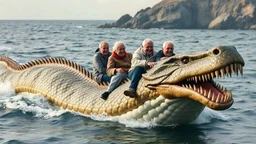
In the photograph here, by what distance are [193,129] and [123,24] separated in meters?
131

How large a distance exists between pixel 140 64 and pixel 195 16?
133603 millimetres

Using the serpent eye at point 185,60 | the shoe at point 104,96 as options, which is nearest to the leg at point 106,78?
the shoe at point 104,96

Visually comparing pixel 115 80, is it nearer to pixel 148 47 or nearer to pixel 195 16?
pixel 148 47

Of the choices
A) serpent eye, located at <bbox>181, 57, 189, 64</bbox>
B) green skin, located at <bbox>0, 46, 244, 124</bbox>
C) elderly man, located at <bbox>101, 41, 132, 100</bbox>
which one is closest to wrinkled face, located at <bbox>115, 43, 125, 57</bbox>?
elderly man, located at <bbox>101, 41, 132, 100</bbox>

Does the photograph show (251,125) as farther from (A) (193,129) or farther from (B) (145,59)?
(B) (145,59)

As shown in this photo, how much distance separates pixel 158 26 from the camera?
436ft

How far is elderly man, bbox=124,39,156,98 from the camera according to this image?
32.8 feet

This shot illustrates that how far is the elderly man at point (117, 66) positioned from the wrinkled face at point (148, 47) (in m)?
0.69

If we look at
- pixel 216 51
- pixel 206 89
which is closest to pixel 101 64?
pixel 206 89

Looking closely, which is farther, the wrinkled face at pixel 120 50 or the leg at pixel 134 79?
the wrinkled face at pixel 120 50

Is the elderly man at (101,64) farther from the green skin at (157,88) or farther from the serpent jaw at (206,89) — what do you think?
the serpent jaw at (206,89)

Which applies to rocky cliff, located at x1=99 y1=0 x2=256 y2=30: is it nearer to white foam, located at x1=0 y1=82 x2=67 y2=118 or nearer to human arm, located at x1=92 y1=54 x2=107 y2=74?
white foam, located at x1=0 y1=82 x2=67 y2=118

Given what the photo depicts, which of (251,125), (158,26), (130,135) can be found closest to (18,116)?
(130,135)

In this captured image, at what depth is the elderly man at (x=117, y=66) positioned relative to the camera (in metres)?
11.0
